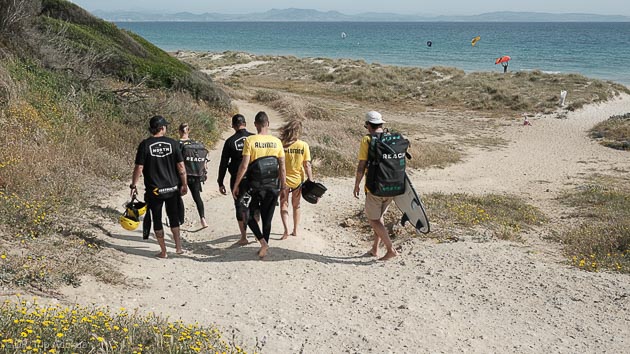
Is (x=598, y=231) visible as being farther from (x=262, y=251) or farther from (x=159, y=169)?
(x=159, y=169)

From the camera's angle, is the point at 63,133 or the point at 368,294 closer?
the point at 368,294

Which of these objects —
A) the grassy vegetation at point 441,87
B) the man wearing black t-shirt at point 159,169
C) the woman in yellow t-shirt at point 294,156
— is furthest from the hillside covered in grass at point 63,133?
the grassy vegetation at point 441,87

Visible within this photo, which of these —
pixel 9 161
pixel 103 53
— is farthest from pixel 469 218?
pixel 103 53

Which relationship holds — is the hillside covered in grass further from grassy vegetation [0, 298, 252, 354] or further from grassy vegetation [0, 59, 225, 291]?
grassy vegetation [0, 298, 252, 354]

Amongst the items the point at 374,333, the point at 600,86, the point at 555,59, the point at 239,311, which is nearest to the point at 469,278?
the point at 374,333

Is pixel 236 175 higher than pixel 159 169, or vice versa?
pixel 159 169

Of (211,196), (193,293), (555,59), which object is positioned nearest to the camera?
(193,293)

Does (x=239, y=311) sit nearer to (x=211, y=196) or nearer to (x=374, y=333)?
(x=374, y=333)

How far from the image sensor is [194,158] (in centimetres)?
784

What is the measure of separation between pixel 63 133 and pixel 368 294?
21.7 feet

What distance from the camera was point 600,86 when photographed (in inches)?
1420

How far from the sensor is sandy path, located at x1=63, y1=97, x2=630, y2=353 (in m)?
5.11

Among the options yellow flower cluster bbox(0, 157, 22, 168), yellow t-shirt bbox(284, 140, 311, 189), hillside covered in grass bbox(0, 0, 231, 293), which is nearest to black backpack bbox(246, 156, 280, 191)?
yellow t-shirt bbox(284, 140, 311, 189)

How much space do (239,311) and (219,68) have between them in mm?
46057
